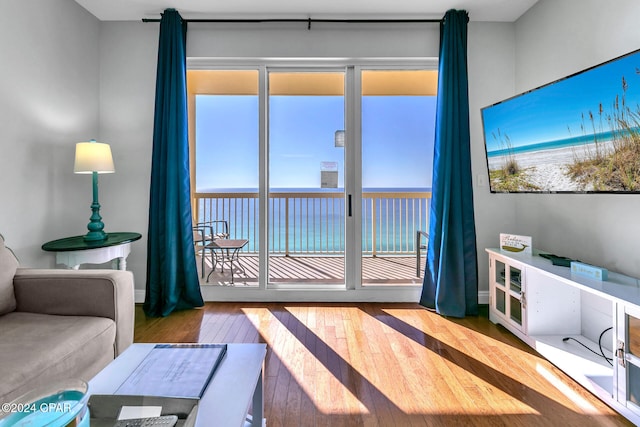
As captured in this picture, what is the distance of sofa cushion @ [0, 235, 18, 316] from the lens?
161 cm

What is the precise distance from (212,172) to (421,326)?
247 centimetres

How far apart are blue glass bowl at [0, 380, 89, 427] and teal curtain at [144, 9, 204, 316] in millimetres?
2195

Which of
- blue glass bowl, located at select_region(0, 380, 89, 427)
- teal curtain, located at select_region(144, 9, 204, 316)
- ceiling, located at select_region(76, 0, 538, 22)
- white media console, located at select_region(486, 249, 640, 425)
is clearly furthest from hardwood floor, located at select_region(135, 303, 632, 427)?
ceiling, located at select_region(76, 0, 538, 22)

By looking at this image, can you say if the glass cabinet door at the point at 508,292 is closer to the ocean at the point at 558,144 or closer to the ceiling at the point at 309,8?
the ocean at the point at 558,144

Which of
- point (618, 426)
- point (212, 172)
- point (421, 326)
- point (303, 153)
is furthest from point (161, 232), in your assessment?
point (618, 426)

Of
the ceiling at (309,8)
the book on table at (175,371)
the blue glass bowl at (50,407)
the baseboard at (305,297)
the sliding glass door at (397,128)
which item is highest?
the ceiling at (309,8)

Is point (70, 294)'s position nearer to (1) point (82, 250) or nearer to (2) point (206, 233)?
(1) point (82, 250)

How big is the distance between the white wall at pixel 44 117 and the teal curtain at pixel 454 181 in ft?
10.4

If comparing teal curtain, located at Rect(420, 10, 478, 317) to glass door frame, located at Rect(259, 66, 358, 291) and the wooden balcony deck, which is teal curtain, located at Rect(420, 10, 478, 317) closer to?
the wooden balcony deck

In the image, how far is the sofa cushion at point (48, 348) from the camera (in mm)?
1150

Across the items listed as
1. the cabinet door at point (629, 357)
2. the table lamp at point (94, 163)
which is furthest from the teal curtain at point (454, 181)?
the table lamp at point (94, 163)

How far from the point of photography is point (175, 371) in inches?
42.6

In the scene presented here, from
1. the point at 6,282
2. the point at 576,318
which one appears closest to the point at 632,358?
the point at 576,318

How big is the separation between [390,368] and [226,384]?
1227 mm
